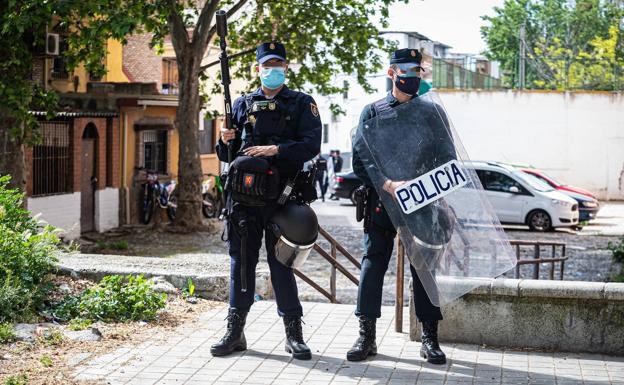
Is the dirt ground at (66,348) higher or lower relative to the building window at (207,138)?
lower

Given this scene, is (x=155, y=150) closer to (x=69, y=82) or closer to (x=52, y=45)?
(x=69, y=82)

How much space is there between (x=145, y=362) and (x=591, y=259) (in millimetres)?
14268

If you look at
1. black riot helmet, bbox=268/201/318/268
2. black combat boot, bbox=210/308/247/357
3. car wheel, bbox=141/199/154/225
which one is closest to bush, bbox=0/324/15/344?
black combat boot, bbox=210/308/247/357

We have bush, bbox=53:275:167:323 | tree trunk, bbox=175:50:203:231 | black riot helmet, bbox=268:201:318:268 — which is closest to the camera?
black riot helmet, bbox=268:201:318:268

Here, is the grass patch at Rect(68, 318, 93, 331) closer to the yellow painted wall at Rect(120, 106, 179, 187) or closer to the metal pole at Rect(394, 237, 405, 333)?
the metal pole at Rect(394, 237, 405, 333)

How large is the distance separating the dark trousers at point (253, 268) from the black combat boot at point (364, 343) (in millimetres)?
447

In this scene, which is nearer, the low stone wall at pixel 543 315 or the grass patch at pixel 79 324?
the low stone wall at pixel 543 315

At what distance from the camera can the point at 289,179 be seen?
6992 millimetres

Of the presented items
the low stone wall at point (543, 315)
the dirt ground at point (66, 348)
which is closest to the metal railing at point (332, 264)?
the dirt ground at point (66, 348)

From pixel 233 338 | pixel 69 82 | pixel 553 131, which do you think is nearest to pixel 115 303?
pixel 233 338

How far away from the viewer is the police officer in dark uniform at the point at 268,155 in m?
6.91

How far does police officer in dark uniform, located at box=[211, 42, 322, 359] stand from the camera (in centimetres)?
691

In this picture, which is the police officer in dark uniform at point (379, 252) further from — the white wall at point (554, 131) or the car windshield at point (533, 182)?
the white wall at point (554, 131)

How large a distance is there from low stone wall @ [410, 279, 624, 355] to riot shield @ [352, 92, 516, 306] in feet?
1.11
